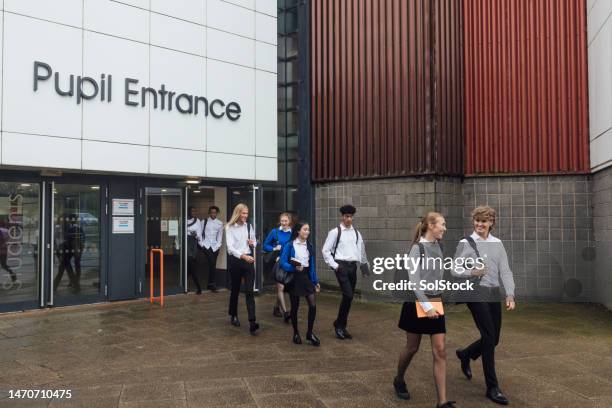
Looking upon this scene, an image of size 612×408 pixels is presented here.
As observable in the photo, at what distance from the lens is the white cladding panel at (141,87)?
26.2 ft

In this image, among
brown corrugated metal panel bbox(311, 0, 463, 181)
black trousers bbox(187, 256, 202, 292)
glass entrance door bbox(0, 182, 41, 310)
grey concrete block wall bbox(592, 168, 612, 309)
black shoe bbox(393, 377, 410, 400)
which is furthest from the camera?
black trousers bbox(187, 256, 202, 292)

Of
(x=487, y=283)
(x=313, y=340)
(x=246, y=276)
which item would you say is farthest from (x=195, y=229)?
(x=487, y=283)

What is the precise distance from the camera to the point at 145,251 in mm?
9961

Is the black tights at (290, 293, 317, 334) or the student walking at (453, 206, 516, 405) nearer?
the student walking at (453, 206, 516, 405)

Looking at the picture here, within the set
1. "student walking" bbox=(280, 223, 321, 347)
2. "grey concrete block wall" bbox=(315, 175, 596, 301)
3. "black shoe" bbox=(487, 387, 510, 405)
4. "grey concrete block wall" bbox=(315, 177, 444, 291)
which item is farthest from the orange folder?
"grey concrete block wall" bbox=(315, 177, 444, 291)

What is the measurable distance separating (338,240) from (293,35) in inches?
260

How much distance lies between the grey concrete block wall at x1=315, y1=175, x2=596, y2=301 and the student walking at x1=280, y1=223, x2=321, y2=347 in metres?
3.48

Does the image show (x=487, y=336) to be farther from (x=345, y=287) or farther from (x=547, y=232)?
(x=547, y=232)

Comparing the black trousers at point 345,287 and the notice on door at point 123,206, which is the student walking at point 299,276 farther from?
the notice on door at point 123,206

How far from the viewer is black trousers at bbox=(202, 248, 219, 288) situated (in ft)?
35.2

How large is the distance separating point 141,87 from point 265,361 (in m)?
5.72

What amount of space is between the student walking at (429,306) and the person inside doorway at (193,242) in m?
6.73

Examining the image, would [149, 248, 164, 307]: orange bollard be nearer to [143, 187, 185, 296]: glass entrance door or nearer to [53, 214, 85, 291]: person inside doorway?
[143, 187, 185, 296]: glass entrance door

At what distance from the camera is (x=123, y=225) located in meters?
9.60
